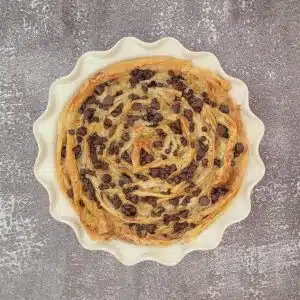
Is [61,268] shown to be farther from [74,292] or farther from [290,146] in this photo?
[290,146]

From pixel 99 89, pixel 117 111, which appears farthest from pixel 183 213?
pixel 99 89

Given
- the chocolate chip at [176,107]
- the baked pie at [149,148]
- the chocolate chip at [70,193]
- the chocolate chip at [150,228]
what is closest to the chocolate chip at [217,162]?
the baked pie at [149,148]

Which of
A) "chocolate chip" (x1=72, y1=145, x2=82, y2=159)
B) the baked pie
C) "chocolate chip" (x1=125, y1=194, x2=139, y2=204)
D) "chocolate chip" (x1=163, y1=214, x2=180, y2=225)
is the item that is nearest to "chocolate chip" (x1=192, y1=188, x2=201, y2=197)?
the baked pie

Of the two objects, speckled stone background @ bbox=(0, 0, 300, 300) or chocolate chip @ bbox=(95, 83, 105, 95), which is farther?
speckled stone background @ bbox=(0, 0, 300, 300)

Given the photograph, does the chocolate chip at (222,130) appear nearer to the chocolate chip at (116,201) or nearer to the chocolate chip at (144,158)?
the chocolate chip at (144,158)

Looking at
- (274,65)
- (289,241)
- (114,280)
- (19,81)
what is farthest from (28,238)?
(274,65)

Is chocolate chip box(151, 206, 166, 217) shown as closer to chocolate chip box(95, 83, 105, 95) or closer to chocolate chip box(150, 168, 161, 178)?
chocolate chip box(150, 168, 161, 178)

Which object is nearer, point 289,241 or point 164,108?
point 164,108
